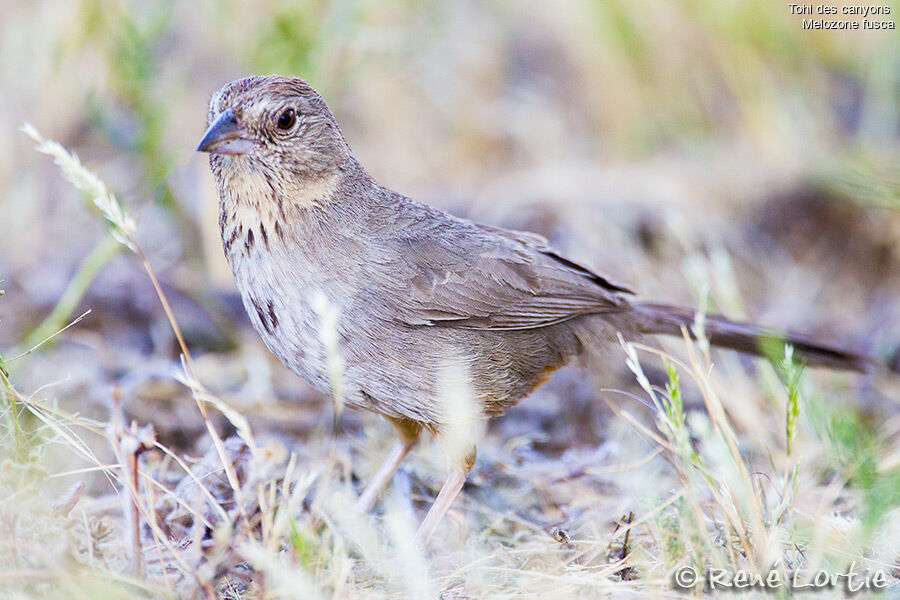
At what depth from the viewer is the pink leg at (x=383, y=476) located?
3651mm

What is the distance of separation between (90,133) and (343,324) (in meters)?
3.92

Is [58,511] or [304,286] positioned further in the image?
[304,286]

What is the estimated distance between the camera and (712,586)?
8.52ft

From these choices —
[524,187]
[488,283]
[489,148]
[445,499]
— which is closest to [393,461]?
[445,499]

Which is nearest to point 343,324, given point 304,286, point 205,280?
point 304,286

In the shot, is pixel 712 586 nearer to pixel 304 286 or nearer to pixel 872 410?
pixel 304 286

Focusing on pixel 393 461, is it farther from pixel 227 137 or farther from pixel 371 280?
pixel 227 137

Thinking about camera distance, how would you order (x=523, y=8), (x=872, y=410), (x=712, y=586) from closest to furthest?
1. (x=712, y=586)
2. (x=872, y=410)
3. (x=523, y=8)

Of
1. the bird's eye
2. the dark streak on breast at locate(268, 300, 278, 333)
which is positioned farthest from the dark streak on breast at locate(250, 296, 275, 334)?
the bird's eye

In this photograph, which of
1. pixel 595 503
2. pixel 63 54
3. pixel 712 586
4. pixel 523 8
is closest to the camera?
pixel 712 586

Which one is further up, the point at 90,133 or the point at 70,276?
the point at 90,133

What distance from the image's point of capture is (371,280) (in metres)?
3.30

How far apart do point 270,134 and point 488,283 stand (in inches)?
39.8

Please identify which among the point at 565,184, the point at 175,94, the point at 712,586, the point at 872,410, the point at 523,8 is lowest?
the point at 872,410
